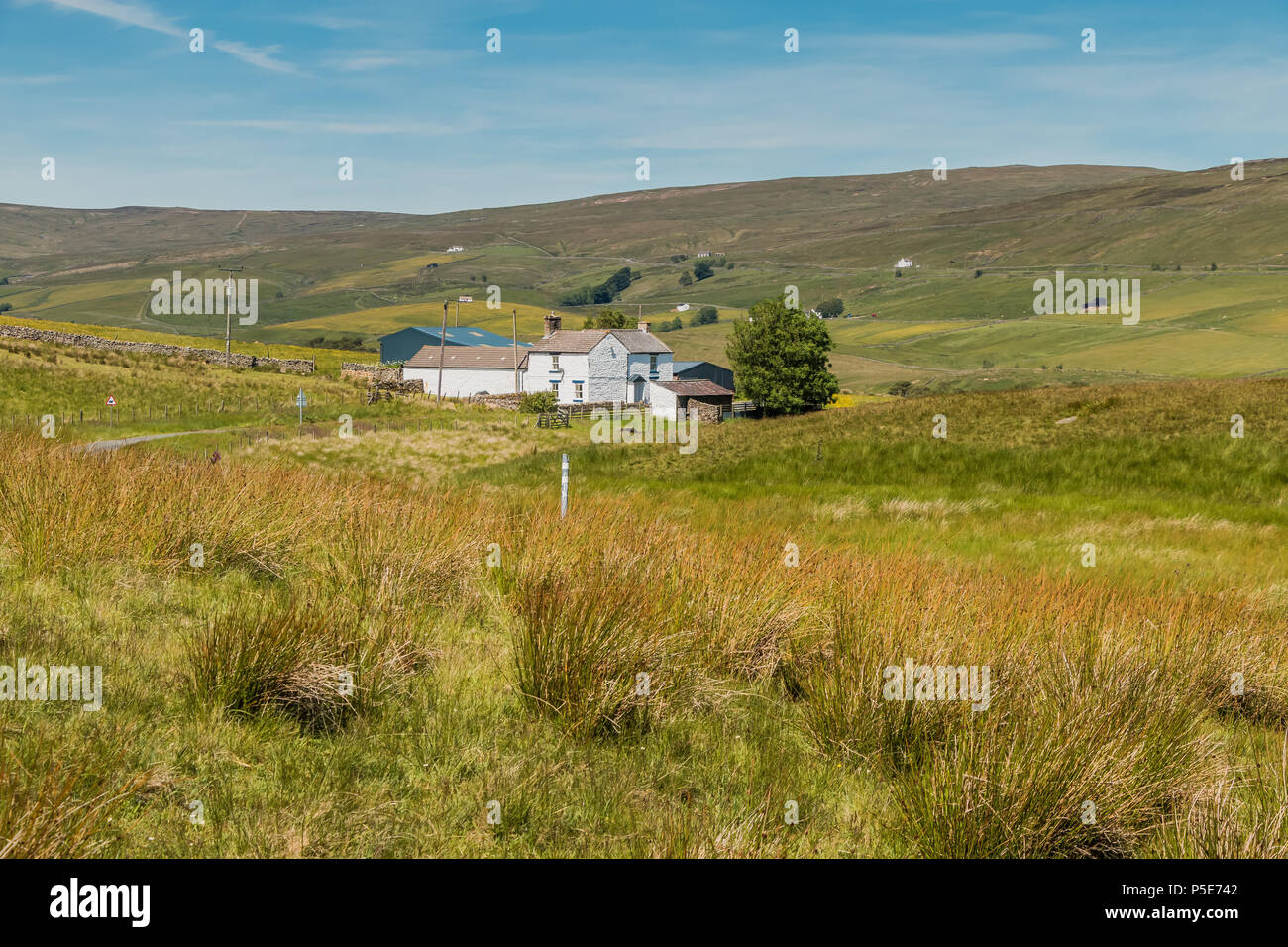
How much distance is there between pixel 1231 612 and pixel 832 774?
5.36 meters

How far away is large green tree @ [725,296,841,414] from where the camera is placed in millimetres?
84062

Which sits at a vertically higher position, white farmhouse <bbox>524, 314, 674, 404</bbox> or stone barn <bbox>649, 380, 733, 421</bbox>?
white farmhouse <bbox>524, 314, 674, 404</bbox>

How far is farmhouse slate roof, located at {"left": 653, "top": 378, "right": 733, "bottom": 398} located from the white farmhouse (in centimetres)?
280

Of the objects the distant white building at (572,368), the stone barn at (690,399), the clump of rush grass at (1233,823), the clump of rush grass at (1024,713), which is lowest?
the clump of rush grass at (1233,823)

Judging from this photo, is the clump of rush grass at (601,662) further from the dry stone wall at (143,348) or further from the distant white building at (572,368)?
the distant white building at (572,368)

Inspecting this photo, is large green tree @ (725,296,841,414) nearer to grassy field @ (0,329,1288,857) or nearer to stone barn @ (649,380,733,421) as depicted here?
stone barn @ (649,380,733,421)

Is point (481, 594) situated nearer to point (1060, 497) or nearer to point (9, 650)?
point (9, 650)

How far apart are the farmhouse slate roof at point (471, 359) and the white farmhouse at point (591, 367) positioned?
6.25 metres

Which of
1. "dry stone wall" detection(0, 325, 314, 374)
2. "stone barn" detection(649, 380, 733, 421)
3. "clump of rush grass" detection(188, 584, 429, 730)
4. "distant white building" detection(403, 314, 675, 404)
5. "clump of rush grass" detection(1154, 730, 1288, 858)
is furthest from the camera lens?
"distant white building" detection(403, 314, 675, 404)

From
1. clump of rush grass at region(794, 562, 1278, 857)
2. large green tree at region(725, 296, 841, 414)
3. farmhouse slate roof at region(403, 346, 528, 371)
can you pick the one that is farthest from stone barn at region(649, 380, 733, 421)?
clump of rush grass at region(794, 562, 1278, 857)

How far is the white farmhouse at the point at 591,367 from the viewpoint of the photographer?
272 feet

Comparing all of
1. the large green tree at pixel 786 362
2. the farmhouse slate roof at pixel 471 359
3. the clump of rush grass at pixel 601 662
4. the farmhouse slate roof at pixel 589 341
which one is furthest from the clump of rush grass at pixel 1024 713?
the farmhouse slate roof at pixel 471 359

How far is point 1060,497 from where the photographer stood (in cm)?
2116

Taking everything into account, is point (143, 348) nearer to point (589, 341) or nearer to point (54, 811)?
point (589, 341)
